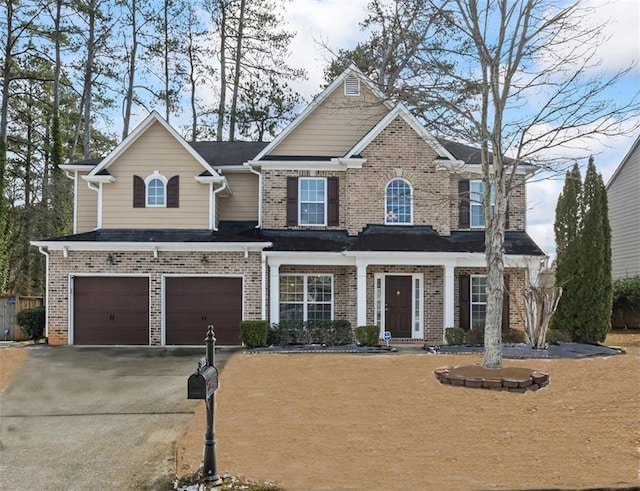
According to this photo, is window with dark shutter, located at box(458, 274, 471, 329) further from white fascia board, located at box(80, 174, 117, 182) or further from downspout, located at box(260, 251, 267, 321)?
white fascia board, located at box(80, 174, 117, 182)

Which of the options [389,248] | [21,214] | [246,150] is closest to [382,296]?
[389,248]

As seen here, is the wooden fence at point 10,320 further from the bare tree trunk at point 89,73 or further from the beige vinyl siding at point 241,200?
the bare tree trunk at point 89,73

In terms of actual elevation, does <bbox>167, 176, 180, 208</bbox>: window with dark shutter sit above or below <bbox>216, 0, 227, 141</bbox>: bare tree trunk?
below

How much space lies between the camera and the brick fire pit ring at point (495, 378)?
10039 millimetres

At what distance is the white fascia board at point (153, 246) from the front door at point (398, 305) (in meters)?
3.97

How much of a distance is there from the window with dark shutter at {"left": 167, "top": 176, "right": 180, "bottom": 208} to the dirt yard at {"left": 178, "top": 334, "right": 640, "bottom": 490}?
7184 millimetres

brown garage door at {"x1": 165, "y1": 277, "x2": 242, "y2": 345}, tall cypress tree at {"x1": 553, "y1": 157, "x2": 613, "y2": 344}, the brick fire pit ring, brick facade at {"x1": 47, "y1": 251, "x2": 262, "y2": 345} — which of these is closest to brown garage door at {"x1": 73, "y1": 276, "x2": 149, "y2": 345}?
brick facade at {"x1": 47, "y1": 251, "x2": 262, "y2": 345}

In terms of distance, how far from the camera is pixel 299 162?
722 inches

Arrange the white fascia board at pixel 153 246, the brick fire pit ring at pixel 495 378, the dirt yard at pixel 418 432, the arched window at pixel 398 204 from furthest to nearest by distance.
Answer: the arched window at pixel 398 204, the white fascia board at pixel 153 246, the brick fire pit ring at pixel 495 378, the dirt yard at pixel 418 432

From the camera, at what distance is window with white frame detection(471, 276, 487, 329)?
59.3 feet

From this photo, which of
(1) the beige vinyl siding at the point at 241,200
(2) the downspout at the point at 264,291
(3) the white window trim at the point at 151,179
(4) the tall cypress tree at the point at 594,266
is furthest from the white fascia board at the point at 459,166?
(3) the white window trim at the point at 151,179

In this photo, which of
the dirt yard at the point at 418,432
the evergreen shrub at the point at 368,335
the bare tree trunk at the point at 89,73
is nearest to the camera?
the dirt yard at the point at 418,432

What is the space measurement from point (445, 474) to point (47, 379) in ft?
29.5

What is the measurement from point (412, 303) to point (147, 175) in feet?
29.0
